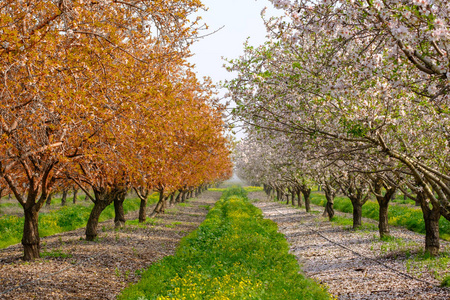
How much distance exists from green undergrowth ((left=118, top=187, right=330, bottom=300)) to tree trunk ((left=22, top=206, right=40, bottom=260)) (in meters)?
4.37

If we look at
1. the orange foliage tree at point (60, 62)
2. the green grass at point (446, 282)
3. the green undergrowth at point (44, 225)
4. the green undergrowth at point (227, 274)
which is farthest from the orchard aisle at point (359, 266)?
the green undergrowth at point (44, 225)

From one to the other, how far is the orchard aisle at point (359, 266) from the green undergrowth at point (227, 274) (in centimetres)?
114

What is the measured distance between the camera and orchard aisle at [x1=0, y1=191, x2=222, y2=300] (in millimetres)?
11595

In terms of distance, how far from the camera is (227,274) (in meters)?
11.7

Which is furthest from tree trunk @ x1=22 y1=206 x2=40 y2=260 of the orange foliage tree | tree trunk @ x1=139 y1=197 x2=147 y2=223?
tree trunk @ x1=139 y1=197 x2=147 y2=223

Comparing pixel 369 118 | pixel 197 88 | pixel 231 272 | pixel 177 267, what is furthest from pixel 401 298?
pixel 197 88

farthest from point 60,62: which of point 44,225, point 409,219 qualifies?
point 409,219

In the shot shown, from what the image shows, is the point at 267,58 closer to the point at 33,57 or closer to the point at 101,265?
the point at 33,57

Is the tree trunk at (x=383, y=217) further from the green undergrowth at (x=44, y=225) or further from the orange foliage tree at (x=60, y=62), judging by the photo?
the green undergrowth at (x=44, y=225)

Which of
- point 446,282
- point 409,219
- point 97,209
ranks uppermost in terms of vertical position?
point 97,209

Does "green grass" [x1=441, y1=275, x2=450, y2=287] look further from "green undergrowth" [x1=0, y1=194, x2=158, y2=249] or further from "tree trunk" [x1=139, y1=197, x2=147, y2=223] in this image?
"tree trunk" [x1=139, y1=197, x2=147, y2=223]

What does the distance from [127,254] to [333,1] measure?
1477cm

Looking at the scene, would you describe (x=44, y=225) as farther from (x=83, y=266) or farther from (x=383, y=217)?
(x=383, y=217)

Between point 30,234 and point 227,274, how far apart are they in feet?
25.7
